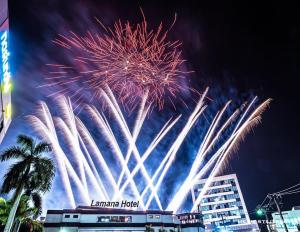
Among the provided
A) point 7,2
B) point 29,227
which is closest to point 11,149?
point 7,2

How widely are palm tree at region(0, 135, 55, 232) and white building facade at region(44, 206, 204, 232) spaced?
3272cm

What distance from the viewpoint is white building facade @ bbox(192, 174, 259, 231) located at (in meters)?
118

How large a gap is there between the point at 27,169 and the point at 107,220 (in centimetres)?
3951

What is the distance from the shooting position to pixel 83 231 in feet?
Answer: 198

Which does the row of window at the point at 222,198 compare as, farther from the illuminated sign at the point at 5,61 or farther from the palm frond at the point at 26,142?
the illuminated sign at the point at 5,61

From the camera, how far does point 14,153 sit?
1176 inches

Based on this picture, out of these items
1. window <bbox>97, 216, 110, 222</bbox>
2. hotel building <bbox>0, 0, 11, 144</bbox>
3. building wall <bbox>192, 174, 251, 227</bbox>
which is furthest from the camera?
building wall <bbox>192, 174, 251, 227</bbox>

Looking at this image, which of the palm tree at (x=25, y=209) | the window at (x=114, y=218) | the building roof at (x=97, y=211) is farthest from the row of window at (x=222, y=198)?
the palm tree at (x=25, y=209)

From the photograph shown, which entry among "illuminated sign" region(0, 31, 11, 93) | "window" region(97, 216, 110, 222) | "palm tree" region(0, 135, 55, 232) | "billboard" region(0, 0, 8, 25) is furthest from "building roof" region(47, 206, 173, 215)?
"billboard" region(0, 0, 8, 25)

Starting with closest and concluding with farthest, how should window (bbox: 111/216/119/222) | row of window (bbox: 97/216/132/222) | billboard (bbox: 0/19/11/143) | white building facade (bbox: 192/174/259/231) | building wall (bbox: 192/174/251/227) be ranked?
billboard (bbox: 0/19/11/143) < row of window (bbox: 97/216/132/222) < window (bbox: 111/216/119/222) < white building facade (bbox: 192/174/259/231) < building wall (bbox: 192/174/251/227)

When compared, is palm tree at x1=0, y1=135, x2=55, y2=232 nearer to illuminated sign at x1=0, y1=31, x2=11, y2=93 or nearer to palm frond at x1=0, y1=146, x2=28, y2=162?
palm frond at x1=0, y1=146, x2=28, y2=162

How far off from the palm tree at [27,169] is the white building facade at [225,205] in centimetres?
10323

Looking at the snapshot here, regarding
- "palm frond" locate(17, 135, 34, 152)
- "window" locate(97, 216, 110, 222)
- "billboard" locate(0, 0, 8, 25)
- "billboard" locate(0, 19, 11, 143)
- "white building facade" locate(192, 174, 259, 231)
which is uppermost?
"white building facade" locate(192, 174, 259, 231)

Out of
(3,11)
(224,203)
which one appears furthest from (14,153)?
(224,203)
